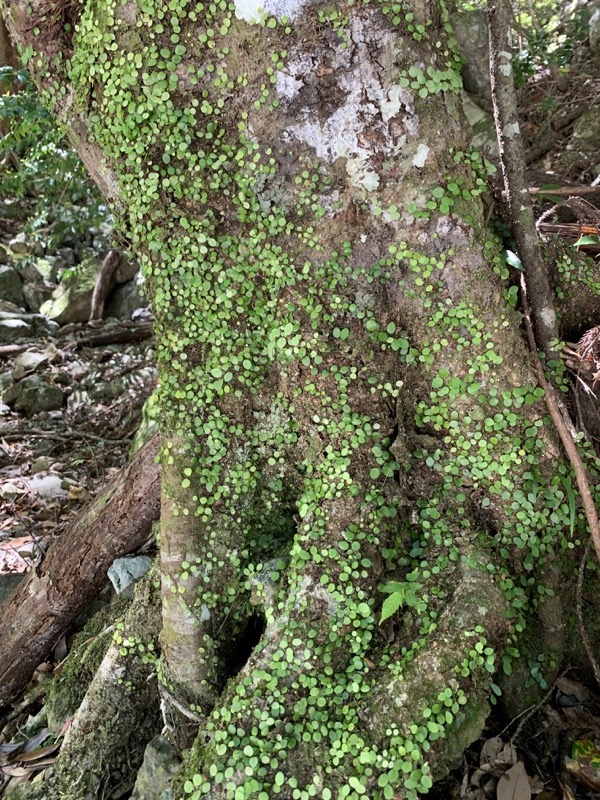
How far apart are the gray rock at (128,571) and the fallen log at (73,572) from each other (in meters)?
0.11

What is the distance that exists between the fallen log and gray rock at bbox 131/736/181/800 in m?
1.32

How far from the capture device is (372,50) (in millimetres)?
2371

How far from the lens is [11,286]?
10039 millimetres

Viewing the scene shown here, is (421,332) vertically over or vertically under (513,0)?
under

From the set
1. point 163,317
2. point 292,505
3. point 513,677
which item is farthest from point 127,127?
point 513,677

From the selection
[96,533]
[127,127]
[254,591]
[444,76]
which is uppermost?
[444,76]

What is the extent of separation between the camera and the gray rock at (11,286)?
9992mm

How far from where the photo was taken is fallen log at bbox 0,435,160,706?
3.90 meters

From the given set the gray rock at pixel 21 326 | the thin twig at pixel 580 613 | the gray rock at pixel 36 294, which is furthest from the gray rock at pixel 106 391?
the thin twig at pixel 580 613

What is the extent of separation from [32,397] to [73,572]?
3.39m

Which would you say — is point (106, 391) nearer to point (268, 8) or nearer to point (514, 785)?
point (268, 8)

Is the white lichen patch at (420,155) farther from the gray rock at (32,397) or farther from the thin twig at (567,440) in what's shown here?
the gray rock at (32,397)

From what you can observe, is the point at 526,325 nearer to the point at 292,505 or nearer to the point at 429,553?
the point at 429,553

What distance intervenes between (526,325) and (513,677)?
5.01 feet
